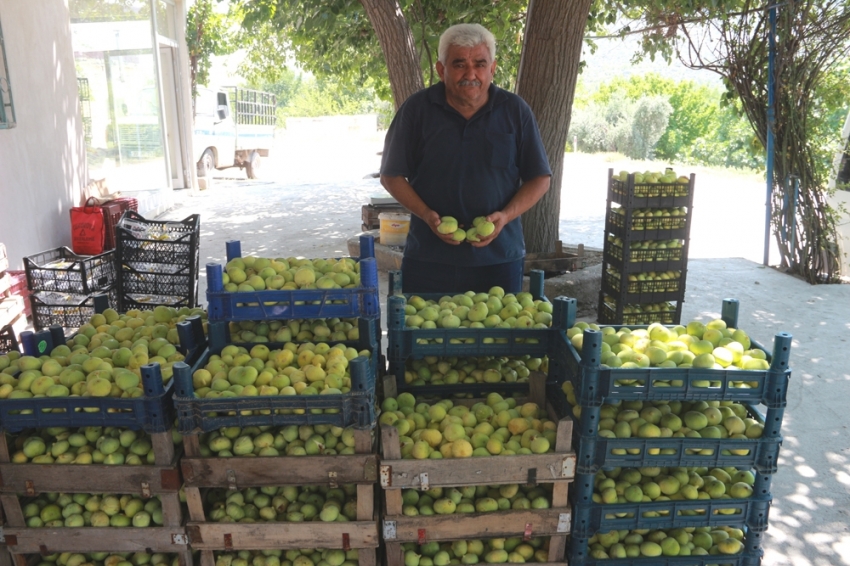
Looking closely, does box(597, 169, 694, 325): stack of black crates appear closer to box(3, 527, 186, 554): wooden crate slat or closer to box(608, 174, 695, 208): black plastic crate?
box(608, 174, 695, 208): black plastic crate

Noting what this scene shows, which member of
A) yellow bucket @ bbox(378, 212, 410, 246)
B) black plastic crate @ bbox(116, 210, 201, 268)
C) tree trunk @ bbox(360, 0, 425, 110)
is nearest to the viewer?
black plastic crate @ bbox(116, 210, 201, 268)

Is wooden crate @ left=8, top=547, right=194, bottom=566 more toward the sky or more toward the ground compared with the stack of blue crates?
more toward the ground

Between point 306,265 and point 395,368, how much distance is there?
668mm

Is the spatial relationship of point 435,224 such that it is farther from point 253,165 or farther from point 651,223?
point 253,165

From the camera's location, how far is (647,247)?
5.86 meters

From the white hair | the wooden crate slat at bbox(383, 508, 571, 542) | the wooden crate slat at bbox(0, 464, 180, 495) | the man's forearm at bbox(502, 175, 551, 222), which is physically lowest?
the wooden crate slat at bbox(383, 508, 571, 542)

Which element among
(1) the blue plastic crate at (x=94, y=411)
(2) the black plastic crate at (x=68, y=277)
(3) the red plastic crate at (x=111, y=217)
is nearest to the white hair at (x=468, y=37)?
(1) the blue plastic crate at (x=94, y=411)

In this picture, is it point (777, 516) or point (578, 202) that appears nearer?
point (777, 516)


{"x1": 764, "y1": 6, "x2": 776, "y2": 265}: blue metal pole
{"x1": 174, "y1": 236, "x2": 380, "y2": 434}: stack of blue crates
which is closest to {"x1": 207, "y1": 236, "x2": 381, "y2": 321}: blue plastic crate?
{"x1": 174, "y1": 236, "x2": 380, "y2": 434}: stack of blue crates

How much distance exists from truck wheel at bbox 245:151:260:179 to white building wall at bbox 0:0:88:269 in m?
11.1

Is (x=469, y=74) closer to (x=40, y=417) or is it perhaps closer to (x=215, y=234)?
(x=40, y=417)

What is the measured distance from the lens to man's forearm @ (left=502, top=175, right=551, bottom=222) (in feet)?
11.6

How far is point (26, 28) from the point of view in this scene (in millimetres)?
7387

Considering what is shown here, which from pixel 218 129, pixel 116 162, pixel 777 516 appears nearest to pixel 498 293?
pixel 777 516
